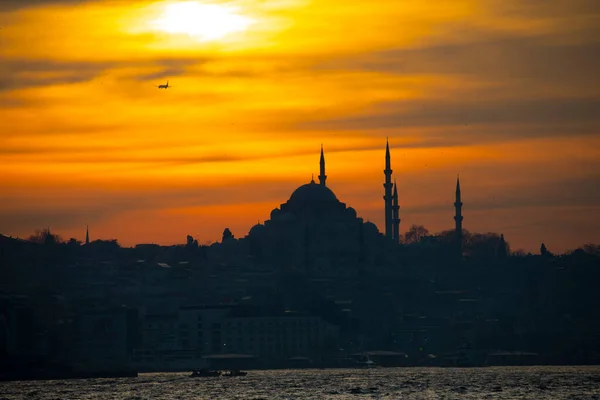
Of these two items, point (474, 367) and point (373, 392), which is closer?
point (373, 392)

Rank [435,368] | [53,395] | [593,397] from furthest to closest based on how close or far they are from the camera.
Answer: [435,368], [53,395], [593,397]

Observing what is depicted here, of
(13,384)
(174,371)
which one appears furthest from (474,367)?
(13,384)

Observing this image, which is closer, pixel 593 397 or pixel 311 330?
pixel 593 397

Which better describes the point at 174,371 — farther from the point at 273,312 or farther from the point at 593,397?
the point at 593,397

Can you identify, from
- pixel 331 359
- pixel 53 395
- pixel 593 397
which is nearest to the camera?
pixel 593 397

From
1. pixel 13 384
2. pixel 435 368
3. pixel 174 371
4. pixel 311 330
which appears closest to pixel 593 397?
pixel 13 384

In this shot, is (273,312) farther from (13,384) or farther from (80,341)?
(13,384)
